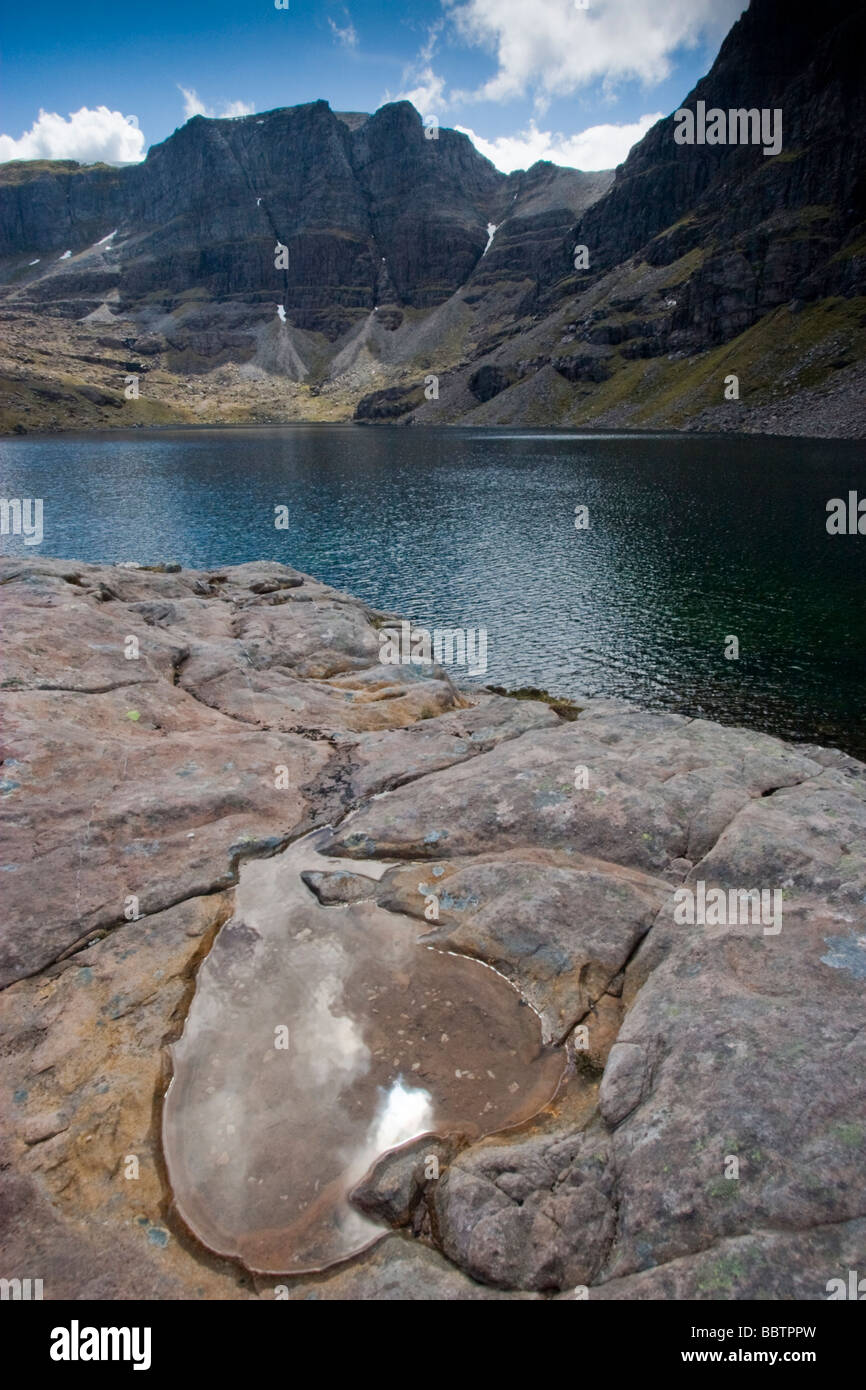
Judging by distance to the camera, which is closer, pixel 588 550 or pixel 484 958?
pixel 484 958

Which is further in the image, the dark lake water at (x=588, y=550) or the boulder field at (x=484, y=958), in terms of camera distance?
the dark lake water at (x=588, y=550)

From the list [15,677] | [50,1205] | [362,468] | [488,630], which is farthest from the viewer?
[362,468]

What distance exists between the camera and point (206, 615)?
135 feet

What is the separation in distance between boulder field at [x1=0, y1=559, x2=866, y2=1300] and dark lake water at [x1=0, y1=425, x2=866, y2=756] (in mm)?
14766

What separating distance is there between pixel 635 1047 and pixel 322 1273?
19.2 feet

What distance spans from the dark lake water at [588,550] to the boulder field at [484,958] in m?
14.8

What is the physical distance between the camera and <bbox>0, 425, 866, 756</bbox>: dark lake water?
43781mm

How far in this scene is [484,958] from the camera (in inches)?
583

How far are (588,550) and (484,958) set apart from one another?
212 feet

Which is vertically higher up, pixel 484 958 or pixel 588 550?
pixel 588 550

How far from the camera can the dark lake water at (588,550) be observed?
144 feet

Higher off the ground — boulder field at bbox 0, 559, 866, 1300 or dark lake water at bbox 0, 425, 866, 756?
dark lake water at bbox 0, 425, 866, 756
